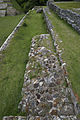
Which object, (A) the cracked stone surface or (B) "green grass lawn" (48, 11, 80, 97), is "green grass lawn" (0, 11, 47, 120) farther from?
(B) "green grass lawn" (48, 11, 80, 97)

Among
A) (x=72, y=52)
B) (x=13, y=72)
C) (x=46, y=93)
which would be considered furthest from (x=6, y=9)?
(x=46, y=93)

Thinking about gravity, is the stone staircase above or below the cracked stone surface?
above

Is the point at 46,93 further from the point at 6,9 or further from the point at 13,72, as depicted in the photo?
the point at 6,9

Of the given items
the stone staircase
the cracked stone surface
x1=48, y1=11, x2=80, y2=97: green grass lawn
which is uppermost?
the stone staircase

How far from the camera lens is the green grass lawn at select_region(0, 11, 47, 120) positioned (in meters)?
5.21

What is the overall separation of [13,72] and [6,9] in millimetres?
25719

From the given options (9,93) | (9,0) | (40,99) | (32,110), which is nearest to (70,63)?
(40,99)

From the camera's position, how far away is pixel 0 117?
15.6 ft

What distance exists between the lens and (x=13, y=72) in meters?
7.05

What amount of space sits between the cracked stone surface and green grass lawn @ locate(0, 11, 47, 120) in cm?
63

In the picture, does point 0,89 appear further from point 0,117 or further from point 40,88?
point 40,88

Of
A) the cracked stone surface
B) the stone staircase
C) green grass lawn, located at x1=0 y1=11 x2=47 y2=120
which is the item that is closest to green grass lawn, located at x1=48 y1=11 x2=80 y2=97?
the cracked stone surface

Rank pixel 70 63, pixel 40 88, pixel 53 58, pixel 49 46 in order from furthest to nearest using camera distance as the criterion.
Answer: pixel 49 46 < pixel 53 58 < pixel 70 63 < pixel 40 88

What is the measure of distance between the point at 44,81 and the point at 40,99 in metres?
1.05
